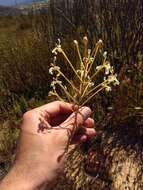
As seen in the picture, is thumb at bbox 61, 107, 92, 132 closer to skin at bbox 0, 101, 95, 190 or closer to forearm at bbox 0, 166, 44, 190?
skin at bbox 0, 101, 95, 190

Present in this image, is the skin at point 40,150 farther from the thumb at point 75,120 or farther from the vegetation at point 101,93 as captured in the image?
the vegetation at point 101,93

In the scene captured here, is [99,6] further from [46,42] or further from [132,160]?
[132,160]

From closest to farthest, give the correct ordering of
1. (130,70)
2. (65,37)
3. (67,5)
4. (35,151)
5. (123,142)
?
(35,151) → (123,142) → (130,70) → (65,37) → (67,5)

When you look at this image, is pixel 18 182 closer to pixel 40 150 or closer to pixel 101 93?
pixel 40 150

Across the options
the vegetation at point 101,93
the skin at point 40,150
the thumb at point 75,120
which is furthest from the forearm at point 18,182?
the vegetation at point 101,93

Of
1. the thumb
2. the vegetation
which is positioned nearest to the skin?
the thumb

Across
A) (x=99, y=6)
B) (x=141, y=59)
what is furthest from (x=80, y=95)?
(x=99, y=6)
